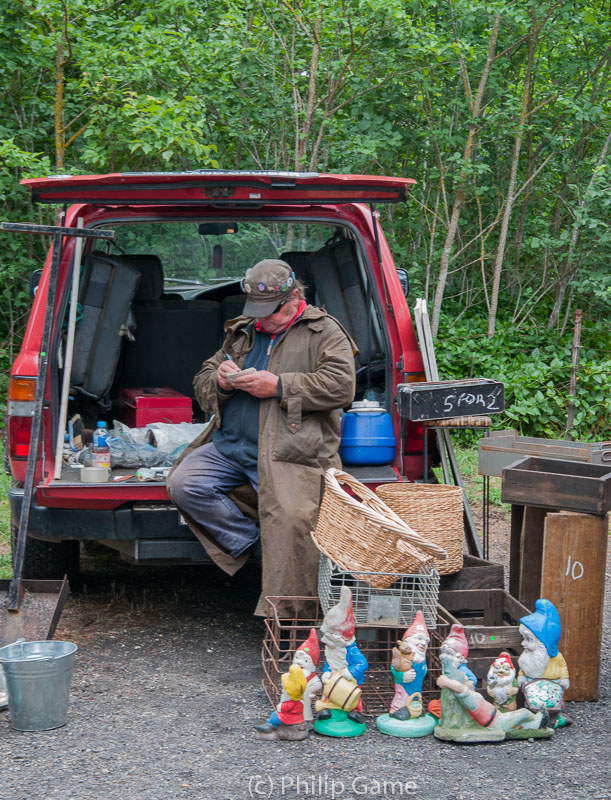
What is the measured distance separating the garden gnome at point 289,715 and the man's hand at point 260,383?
1.22 metres

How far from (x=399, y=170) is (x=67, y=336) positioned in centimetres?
612

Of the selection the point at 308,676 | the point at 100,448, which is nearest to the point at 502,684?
the point at 308,676

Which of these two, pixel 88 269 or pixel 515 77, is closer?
pixel 88 269

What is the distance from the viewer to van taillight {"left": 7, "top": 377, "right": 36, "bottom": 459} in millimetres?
4141

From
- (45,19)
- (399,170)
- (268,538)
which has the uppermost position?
(45,19)

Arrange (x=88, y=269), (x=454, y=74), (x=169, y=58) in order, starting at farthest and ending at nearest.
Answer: (x=454, y=74), (x=169, y=58), (x=88, y=269)

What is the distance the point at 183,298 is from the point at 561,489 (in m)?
2.93

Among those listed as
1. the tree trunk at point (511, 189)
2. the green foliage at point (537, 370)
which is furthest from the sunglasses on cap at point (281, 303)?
the tree trunk at point (511, 189)

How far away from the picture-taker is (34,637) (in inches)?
143

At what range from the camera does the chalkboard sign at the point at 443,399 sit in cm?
413

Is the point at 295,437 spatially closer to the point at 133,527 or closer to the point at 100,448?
the point at 133,527

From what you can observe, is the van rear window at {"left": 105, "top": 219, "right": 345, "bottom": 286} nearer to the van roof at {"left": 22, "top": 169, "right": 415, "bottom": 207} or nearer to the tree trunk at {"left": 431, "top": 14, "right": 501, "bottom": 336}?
the van roof at {"left": 22, "top": 169, "right": 415, "bottom": 207}

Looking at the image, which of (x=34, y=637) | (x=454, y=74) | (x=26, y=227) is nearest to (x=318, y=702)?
(x=34, y=637)

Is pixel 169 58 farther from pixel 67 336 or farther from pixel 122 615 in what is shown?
pixel 122 615
